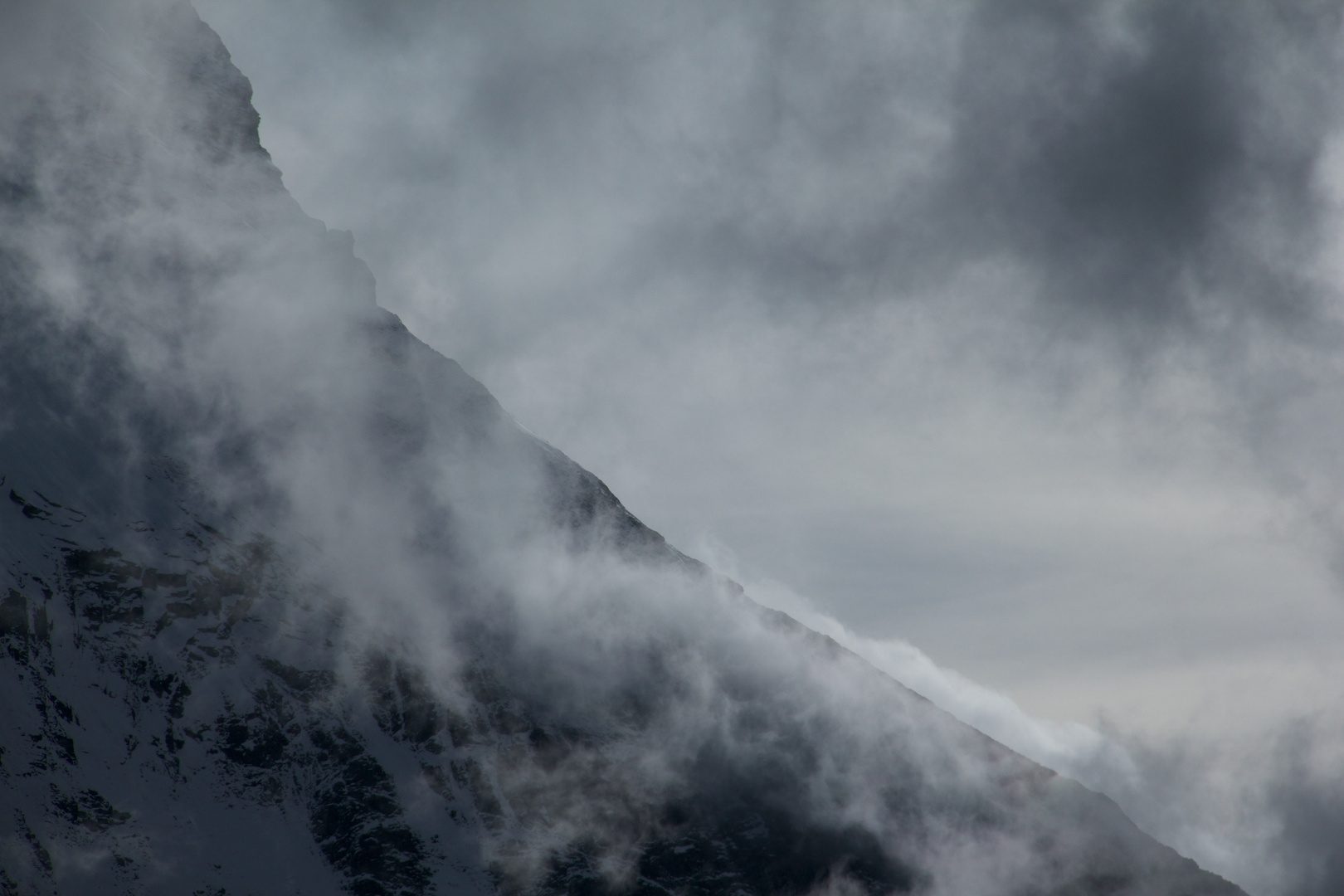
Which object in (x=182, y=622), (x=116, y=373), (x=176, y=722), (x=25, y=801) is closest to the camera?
(x=25, y=801)

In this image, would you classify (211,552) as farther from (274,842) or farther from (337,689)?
(274,842)

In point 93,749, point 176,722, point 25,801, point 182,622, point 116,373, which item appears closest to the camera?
point 25,801

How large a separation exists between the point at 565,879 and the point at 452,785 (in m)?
21.7

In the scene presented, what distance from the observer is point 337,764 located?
583 ft

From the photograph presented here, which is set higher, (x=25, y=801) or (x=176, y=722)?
(x=176, y=722)

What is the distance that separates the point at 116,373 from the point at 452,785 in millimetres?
83038

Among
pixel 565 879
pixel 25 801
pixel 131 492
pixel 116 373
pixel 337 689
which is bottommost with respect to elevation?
pixel 25 801

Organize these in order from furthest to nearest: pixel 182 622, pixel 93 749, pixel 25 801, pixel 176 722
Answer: pixel 182 622, pixel 176 722, pixel 93 749, pixel 25 801

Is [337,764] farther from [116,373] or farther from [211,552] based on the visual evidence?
[116,373]

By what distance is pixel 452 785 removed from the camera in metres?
186

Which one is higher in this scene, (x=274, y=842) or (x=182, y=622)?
(x=182, y=622)

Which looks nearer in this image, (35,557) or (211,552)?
(35,557)

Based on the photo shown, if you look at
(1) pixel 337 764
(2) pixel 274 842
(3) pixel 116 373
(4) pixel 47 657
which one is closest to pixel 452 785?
(1) pixel 337 764

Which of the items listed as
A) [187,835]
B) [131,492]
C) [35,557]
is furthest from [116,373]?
[187,835]
